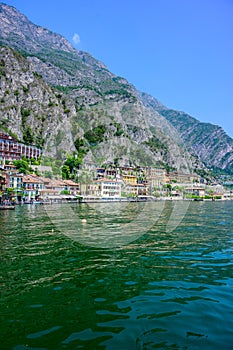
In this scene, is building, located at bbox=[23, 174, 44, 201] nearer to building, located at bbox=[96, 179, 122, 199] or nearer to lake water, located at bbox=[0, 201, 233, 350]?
building, located at bbox=[96, 179, 122, 199]

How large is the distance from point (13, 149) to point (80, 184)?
28772 mm

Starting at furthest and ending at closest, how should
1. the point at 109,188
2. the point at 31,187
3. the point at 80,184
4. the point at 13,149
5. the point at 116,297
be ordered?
the point at 109,188, the point at 13,149, the point at 80,184, the point at 31,187, the point at 116,297

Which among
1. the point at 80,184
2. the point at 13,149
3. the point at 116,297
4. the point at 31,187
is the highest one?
the point at 13,149

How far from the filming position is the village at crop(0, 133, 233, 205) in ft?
258

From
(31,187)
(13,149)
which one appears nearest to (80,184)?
(31,187)

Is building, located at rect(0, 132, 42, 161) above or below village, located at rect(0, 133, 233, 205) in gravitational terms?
above

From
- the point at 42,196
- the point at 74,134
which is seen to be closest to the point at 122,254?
the point at 42,196

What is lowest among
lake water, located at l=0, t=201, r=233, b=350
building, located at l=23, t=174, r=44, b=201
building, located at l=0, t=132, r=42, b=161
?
lake water, located at l=0, t=201, r=233, b=350

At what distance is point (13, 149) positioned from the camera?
358 feet

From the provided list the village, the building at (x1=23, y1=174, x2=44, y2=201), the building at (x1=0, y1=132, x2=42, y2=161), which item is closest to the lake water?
the village

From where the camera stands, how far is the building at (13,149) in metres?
103

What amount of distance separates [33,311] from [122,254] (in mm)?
7702

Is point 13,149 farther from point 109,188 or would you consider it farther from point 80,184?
point 109,188

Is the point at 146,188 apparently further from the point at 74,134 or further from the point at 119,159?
the point at 74,134
